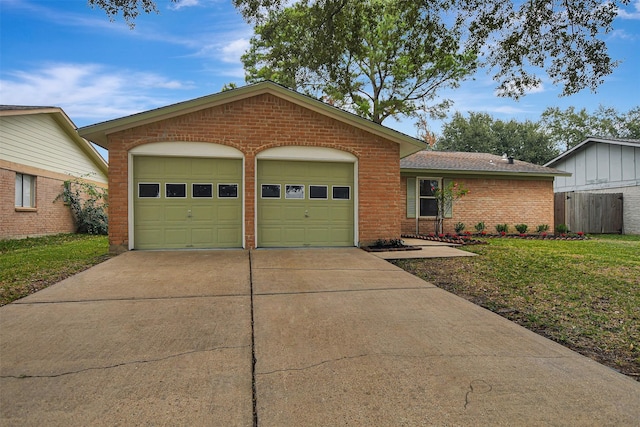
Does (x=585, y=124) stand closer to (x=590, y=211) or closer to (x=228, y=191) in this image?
(x=590, y=211)

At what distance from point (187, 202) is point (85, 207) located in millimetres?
11648

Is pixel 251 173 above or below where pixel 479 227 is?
above

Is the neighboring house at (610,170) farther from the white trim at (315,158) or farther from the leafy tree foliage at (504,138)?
the leafy tree foliage at (504,138)

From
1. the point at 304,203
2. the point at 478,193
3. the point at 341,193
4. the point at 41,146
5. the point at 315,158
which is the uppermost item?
the point at 41,146

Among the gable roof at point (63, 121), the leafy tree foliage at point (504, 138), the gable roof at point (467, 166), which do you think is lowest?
the gable roof at point (467, 166)

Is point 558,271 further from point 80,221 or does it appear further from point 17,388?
point 80,221

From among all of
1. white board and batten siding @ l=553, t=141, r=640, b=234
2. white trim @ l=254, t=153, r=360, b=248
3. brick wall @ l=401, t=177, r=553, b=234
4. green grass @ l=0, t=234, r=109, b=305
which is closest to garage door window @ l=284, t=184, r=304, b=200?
white trim @ l=254, t=153, r=360, b=248

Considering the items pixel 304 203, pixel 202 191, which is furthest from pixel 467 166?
pixel 202 191

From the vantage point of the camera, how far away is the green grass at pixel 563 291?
3.76 metres

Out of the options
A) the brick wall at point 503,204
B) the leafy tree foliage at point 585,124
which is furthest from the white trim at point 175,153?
the leafy tree foliage at point 585,124

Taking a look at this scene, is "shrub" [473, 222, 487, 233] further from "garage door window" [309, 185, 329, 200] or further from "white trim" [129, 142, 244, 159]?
"white trim" [129, 142, 244, 159]

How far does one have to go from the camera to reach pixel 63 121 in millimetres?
15953

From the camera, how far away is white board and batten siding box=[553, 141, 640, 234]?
17938mm

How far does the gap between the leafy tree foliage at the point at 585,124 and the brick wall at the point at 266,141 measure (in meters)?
38.9
